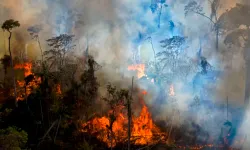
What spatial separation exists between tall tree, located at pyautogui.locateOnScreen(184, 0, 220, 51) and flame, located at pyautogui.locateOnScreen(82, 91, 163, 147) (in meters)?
17.8

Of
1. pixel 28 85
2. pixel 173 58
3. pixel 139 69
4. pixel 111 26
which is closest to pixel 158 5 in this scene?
pixel 111 26

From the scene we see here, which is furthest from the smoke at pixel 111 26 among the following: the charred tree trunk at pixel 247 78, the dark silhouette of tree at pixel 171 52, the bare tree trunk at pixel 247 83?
the bare tree trunk at pixel 247 83

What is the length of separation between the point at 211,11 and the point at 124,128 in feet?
81.1

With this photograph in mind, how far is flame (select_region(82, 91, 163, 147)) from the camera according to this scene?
34.3m

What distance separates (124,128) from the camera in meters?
36.7

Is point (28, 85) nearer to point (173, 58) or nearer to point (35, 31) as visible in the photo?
point (35, 31)

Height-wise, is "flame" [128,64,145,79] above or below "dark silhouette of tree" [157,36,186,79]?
below

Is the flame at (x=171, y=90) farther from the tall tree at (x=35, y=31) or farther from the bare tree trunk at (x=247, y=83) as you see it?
the tall tree at (x=35, y=31)

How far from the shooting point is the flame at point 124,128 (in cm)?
3428

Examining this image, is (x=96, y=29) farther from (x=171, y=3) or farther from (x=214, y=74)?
(x=214, y=74)

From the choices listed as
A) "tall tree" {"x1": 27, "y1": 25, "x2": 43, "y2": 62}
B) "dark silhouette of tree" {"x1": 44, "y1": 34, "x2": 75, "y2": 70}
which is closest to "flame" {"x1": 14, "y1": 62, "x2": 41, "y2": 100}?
"dark silhouette of tree" {"x1": 44, "y1": 34, "x2": 75, "y2": 70}

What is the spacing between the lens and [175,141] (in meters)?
34.7

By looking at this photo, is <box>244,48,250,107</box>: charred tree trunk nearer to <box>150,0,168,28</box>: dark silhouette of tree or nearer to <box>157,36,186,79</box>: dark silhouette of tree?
<box>157,36,186,79</box>: dark silhouette of tree

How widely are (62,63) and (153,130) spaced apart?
17913 mm
